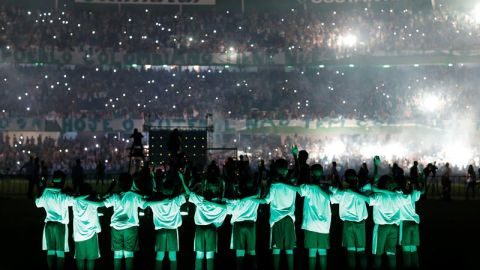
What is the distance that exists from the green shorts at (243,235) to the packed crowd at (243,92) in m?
26.2

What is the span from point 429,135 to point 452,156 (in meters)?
1.71

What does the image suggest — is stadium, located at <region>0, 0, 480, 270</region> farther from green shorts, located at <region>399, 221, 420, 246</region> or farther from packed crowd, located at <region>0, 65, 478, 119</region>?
green shorts, located at <region>399, 221, 420, 246</region>

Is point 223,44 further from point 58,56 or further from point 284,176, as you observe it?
point 284,176

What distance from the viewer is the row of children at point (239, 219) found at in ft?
35.4

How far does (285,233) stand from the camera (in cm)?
1136

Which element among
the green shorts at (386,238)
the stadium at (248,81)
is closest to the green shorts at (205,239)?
the green shorts at (386,238)

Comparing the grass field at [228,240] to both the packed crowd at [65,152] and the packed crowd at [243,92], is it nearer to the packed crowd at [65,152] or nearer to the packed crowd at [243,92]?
the packed crowd at [65,152]

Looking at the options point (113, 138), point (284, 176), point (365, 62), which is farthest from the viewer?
point (365, 62)

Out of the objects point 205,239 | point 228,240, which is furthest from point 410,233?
point 228,240

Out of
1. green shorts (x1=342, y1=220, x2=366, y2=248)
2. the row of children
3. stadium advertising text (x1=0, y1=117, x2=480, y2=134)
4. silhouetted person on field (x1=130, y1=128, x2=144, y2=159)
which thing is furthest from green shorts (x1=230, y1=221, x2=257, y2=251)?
stadium advertising text (x1=0, y1=117, x2=480, y2=134)

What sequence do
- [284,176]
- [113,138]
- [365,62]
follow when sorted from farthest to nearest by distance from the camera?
[365,62] → [113,138] → [284,176]

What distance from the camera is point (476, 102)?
4288 centimetres

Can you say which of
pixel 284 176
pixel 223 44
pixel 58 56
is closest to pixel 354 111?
pixel 223 44

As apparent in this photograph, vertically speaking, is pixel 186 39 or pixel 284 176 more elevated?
pixel 186 39
